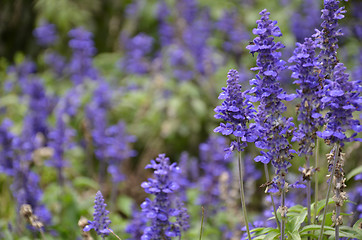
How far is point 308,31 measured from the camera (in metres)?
7.44

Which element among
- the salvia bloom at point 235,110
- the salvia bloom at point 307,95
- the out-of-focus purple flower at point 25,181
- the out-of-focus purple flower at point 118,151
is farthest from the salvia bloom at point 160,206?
the out-of-focus purple flower at point 118,151

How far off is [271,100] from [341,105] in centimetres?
37

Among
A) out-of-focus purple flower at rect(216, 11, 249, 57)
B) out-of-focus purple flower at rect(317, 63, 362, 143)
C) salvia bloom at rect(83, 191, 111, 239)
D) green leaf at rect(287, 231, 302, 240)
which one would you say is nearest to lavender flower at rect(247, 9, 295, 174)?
out-of-focus purple flower at rect(317, 63, 362, 143)

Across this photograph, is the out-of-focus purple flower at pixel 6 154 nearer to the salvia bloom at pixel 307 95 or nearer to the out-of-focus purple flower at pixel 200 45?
the salvia bloom at pixel 307 95

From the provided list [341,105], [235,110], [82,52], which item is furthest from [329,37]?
[82,52]

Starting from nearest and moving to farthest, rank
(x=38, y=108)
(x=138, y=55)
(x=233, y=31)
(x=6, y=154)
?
(x=6, y=154)
(x=38, y=108)
(x=233, y=31)
(x=138, y=55)

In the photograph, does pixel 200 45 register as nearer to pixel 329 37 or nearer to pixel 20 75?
→ pixel 20 75

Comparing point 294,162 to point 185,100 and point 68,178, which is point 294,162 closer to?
point 185,100

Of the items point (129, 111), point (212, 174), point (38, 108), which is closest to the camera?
point (212, 174)

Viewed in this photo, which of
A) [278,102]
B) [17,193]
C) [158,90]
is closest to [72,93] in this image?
[158,90]

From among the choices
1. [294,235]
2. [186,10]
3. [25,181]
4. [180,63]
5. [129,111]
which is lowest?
[294,235]

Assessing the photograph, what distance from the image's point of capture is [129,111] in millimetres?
7555

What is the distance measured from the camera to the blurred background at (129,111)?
16.6 ft

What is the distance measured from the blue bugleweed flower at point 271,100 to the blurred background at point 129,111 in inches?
79.1
